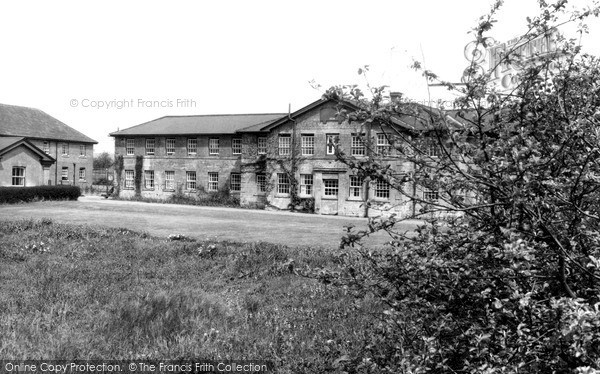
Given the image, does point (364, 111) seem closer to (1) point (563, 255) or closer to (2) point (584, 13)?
(1) point (563, 255)

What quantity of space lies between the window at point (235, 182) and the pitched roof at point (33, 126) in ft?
83.8

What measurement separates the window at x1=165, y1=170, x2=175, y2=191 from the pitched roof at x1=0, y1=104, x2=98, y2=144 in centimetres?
1905

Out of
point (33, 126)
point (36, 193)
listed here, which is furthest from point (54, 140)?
point (36, 193)

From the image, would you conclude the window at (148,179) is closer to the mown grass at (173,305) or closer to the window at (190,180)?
the window at (190,180)

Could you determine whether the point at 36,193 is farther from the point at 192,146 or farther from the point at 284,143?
the point at 284,143

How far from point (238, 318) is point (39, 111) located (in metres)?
61.0

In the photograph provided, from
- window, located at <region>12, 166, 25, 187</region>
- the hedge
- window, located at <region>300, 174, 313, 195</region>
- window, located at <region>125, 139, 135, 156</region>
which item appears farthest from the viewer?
window, located at <region>125, 139, 135, 156</region>

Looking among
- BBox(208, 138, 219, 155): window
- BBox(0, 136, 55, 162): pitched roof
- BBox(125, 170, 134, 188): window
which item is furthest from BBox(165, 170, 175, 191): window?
BBox(0, 136, 55, 162): pitched roof

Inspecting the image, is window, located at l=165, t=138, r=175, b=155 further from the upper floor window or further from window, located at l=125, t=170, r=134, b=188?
window, located at l=125, t=170, r=134, b=188

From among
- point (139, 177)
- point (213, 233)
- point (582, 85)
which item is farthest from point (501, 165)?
point (139, 177)

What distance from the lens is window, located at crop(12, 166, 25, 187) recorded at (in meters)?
38.6

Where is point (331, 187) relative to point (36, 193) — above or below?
above

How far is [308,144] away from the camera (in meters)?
35.1

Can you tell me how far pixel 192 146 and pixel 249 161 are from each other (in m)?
6.97
